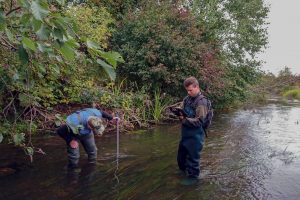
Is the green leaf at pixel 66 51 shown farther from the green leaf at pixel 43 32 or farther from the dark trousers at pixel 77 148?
the dark trousers at pixel 77 148

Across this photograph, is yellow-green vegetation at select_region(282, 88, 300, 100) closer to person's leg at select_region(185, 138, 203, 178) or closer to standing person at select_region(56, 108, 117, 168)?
person's leg at select_region(185, 138, 203, 178)

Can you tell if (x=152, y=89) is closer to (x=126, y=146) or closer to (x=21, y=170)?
(x=126, y=146)

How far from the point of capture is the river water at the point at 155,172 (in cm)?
625

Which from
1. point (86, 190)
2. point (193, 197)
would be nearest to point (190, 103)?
point (193, 197)

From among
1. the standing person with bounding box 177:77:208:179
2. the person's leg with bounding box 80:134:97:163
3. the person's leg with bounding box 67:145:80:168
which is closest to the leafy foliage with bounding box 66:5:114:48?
the person's leg with bounding box 80:134:97:163

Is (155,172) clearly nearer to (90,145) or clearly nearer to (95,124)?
(90,145)

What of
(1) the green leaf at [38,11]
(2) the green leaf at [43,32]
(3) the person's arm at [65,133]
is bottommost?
(3) the person's arm at [65,133]

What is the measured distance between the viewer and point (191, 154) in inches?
262

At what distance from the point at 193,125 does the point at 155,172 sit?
5.54ft

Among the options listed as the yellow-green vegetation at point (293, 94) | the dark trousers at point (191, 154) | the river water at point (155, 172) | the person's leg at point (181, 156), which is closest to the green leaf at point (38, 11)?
the river water at point (155, 172)

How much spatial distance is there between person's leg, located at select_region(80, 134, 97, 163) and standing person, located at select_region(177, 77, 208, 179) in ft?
6.25

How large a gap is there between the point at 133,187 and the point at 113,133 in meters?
5.04

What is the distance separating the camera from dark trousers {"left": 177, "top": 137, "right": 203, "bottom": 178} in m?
6.59

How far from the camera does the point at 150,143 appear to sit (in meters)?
10.2
